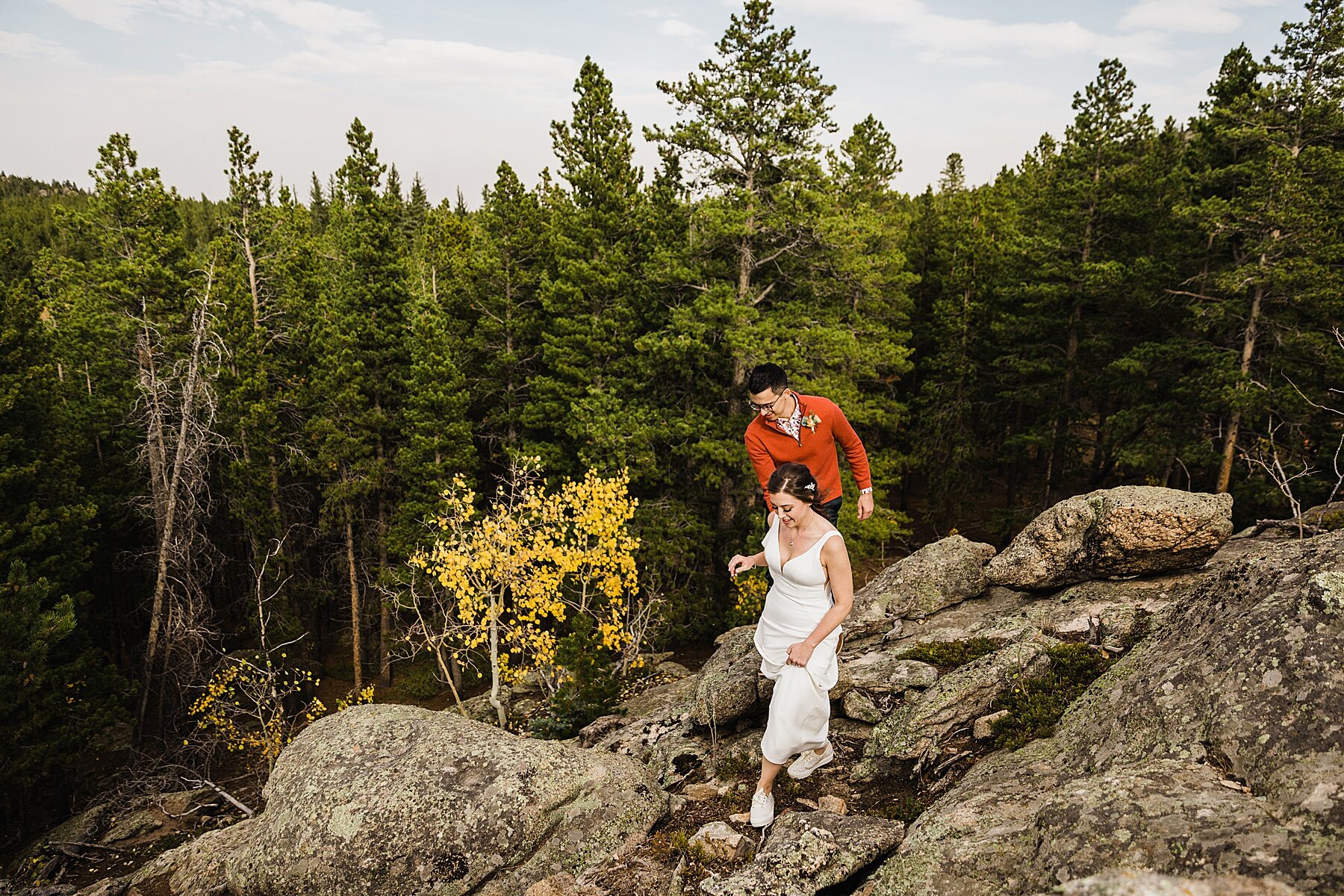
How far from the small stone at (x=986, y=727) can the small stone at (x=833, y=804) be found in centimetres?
123

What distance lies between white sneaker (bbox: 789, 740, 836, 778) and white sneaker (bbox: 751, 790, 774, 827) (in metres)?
0.58

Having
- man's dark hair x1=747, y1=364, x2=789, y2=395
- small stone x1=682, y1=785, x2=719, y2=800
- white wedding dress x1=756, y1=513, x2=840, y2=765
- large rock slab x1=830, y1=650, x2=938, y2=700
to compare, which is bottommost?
small stone x1=682, y1=785, x2=719, y2=800

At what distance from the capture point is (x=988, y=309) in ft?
80.0

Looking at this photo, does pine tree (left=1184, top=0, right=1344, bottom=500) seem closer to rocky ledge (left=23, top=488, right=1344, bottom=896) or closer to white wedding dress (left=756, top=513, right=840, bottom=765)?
rocky ledge (left=23, top=488, right=1344, bottom=896)

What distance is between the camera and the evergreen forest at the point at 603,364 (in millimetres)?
14078

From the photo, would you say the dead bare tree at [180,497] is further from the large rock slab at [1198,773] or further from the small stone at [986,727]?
the large rock slab at [1198,773]

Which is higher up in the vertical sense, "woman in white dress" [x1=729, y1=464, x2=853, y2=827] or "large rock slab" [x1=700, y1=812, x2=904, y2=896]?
"woman in white dress" [x1=729, y1=464, x2=853, y2=827]

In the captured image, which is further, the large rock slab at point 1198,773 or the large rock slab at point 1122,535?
the large rock slab at point 1122,535

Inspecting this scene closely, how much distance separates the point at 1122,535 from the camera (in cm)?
721

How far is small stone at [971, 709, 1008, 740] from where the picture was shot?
5.16 m

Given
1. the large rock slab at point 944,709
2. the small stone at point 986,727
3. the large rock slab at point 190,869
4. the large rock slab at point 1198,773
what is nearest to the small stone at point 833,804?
the large rock slab at point 944,709

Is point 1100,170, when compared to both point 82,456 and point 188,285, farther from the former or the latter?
point 82,456

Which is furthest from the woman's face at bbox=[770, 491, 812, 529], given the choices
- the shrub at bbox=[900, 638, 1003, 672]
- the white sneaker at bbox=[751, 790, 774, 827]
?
the shrub at bbox=[900, 638, 1003, 672]

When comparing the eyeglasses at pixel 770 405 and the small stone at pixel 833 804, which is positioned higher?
the eyeglasses at pixel 770 405
